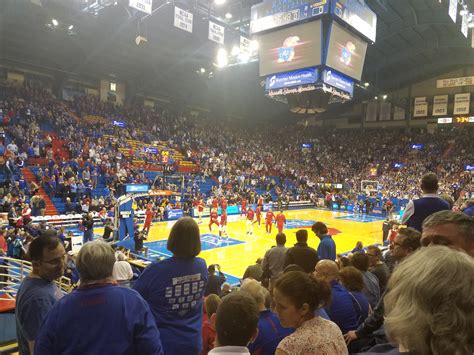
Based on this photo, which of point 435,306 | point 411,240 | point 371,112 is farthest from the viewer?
point 371,112

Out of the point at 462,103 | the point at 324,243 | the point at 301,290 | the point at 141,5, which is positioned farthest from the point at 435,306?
the point at 462,103

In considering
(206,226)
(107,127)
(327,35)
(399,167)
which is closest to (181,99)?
(107,127)

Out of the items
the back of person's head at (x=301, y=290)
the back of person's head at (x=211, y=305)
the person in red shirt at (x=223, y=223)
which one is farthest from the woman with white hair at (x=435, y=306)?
the person in red shirt at (x=223, y=223)

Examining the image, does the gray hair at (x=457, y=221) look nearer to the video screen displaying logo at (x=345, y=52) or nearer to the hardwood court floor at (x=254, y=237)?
the hardwood court floor at (x=254, y=237)

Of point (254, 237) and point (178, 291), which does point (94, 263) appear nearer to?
point (178, 291)

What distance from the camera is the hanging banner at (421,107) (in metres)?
38.3

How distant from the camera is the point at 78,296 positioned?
1.91 meters

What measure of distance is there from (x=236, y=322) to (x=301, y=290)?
0.39 metres

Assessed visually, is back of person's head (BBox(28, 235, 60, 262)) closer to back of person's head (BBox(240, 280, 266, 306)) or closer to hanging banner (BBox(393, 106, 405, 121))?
back of person's head (BBox(240, 280, 266, 306))

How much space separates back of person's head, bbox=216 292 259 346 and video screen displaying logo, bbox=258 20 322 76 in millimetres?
12730

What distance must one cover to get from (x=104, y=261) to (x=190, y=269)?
40.9 inches

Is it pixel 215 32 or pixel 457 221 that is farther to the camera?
pixel 215 32

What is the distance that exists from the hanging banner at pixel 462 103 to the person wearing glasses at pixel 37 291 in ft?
133

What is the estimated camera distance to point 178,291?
2840mm
